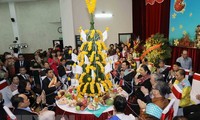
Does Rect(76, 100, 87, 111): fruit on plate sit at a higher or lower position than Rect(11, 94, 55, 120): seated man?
lower

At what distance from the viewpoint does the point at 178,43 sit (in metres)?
6.58

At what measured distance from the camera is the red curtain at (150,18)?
23.4ft

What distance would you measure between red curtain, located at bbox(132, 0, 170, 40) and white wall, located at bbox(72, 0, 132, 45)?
1.29ft

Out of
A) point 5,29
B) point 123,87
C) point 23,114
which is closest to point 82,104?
point 23,114

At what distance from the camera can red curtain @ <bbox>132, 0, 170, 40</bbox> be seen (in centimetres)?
714

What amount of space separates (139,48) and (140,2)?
7.91 feet

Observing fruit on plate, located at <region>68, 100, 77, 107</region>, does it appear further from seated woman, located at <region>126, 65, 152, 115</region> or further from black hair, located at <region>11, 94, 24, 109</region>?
seated woman, located at <region>126, 65, 152, 115</region>

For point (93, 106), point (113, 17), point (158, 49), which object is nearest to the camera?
point (93, 106)

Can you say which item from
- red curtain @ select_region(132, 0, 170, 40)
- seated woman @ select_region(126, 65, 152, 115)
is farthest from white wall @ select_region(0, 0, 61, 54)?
seated woman @ select_region(126, 65, 152, 115)

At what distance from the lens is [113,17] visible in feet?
31.9

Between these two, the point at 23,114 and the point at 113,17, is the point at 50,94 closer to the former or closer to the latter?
the point at 23,114

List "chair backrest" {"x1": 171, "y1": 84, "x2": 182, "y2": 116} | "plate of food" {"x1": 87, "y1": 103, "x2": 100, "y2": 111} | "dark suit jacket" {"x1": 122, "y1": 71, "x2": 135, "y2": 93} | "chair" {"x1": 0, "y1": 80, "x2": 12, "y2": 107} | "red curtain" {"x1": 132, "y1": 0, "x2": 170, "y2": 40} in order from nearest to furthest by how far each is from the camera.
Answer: "chair backrest" {"x1": 171, "y1": 84, "x2": 182, "y2": 116} → "plate of food" {"x1": 87, "y1": 103, "x2": 100, "y2": 111} → "chair" {"x1": 0, "y1": 80, "x2": 12, "y2": 107} → "dark suit jacket" {"x1": 122, "y1": 71, "x2": 135, "y2": 93} → "red curtain" {"x1": 132, "y1": 0, "x2": 170, "y2": 40}

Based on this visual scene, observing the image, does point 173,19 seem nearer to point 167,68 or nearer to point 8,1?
point 167,68

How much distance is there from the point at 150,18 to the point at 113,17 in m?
2.27
